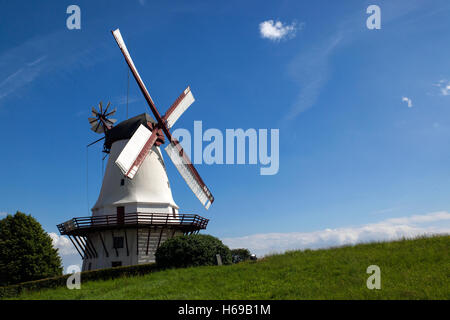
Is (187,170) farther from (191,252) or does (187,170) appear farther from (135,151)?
(191,252)

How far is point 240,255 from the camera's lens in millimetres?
22266

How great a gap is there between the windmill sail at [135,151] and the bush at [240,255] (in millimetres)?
8906

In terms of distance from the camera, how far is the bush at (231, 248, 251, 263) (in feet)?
72.6

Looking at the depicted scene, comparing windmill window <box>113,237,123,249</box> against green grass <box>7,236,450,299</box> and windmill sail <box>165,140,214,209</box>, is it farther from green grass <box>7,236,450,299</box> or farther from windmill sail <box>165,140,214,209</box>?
green grass <box>7,236,450,299</box>

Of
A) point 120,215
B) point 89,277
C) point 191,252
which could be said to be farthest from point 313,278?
point 120,215

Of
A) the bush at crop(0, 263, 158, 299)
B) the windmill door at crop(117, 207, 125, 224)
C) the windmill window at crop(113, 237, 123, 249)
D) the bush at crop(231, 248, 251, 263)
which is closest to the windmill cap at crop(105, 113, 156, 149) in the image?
the windmill door at crop(117, 207, 125, 224)

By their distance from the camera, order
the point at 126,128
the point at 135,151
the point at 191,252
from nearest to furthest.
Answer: the point at 191,252
the point at 135,151
the point at 126,128

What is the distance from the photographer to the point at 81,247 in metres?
28.6

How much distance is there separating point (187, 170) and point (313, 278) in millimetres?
18307

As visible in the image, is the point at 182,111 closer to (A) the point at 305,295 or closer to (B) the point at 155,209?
(B) the point at 155,209

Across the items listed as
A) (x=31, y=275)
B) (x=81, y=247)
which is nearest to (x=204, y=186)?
(x=81, y=247)

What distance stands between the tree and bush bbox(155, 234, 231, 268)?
41.0 ft

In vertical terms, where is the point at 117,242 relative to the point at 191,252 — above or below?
above

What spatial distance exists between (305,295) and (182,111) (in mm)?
23156
